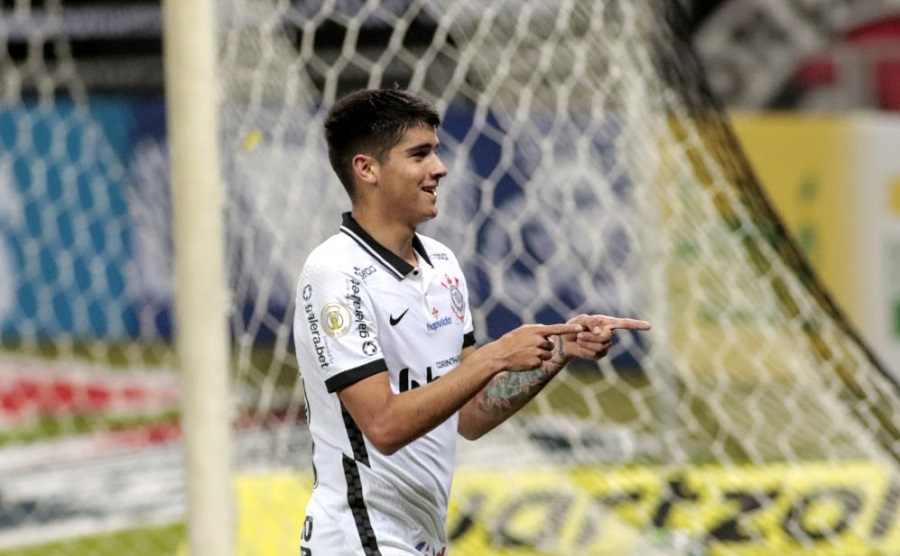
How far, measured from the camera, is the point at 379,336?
2791 millimetres

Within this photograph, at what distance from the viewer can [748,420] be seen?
15.9 ft

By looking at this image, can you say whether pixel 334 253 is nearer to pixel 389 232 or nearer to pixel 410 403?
pixel 389 232

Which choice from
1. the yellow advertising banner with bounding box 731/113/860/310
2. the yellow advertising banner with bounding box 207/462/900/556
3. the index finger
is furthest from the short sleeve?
the yellow advertising banner with bounding box 731/113/860/310

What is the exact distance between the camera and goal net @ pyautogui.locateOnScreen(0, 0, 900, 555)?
429cm

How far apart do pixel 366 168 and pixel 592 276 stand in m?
2.87

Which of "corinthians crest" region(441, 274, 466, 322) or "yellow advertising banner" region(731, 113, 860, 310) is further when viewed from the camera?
"yellow advertising banner" region(731, 113, 860, 310)

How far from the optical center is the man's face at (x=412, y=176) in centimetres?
284

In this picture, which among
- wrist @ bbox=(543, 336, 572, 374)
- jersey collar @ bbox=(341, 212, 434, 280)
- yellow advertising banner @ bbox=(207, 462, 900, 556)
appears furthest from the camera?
yellow advertising banner @ bbox=(207, 462, 900, 556)

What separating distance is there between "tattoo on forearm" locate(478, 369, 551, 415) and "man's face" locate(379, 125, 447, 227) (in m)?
0.34

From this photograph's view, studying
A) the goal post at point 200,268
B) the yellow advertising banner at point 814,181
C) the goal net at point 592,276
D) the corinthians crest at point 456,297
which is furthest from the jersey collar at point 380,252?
the yellow advertising banner at point 814,181

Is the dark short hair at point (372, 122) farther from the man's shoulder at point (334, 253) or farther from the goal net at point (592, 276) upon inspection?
the goal net at point (592, 276)

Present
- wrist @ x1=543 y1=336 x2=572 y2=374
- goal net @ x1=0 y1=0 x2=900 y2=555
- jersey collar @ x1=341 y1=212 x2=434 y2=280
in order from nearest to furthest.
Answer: wrist @ x1=543 y1=336 x2=572 y2=374, jersey collar @ x1=341 y1=212 x2=434 y2=280, goal net @ x1=0 y1=0 x2=900 y2=555

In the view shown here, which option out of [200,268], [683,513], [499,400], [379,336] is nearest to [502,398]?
[499,400]

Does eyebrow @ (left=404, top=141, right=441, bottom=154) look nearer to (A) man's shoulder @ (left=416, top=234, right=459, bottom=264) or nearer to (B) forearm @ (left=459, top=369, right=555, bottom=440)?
(A) man's shoulder @ (left=416, top=234, right=459, bottom=264)
